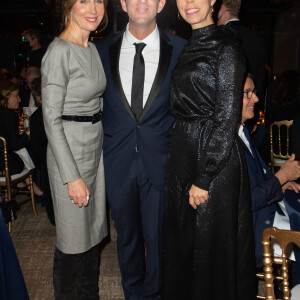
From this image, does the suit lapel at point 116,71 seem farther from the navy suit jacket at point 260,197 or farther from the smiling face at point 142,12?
the navy suit jacket at point 260,197

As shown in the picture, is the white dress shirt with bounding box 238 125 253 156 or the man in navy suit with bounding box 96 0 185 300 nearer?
the man in navy suit with bounding box 96 0 185 300

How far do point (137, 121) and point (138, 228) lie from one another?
1.99 ft

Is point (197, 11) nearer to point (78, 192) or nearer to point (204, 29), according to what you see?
point (204, 29)

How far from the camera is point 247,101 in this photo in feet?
6.89

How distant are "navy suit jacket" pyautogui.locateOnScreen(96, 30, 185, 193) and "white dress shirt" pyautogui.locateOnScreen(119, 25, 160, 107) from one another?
3cm

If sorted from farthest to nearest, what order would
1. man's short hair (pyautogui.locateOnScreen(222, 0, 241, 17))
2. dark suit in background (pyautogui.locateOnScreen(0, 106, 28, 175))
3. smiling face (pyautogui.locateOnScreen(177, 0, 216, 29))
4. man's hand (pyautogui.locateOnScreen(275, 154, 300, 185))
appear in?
1. dark suit in background (pyautogui.locateOnScreen(0, 106, 28, 175))
2. man's short hair (pyautogui.locateOnScreen(222, 0, 241, 17))
3. man's hand (pyautogui.locateOnScreen(275, 154, 300, 185))
4. smiling face (pyautogui.locateOnScreen(177, 0, 216, 29))

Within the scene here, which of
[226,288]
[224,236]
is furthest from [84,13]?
[226,288]

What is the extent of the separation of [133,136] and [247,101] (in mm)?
742

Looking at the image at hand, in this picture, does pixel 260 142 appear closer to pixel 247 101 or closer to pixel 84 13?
pixel 247 101

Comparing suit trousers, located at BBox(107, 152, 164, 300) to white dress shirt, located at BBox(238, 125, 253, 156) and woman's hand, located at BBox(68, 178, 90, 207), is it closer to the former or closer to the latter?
woman's hand, located at BBox(68, 178, 90, 207)

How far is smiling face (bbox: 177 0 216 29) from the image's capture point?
154 centimetres

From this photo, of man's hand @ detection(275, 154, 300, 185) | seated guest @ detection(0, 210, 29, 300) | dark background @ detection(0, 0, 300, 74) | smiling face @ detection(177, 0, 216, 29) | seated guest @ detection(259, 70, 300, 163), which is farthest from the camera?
dark background @ detection(0, 0, 300, 74)

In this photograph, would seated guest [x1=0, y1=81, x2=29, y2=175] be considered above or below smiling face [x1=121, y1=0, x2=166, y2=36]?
below

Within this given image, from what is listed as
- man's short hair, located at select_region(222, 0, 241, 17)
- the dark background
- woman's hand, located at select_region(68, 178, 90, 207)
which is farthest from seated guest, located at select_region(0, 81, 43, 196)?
the dark background
